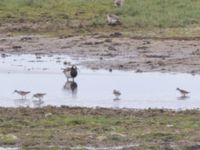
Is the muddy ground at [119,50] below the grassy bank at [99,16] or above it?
below

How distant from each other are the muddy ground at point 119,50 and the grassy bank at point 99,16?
1.56 metres

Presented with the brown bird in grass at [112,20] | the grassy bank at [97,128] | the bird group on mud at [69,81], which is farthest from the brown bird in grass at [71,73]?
the brown bird in grass at [112,20]

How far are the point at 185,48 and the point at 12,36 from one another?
6.49 meters

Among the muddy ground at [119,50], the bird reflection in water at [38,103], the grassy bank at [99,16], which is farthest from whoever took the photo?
the grassy bank at [99,16]

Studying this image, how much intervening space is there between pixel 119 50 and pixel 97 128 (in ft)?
42.8

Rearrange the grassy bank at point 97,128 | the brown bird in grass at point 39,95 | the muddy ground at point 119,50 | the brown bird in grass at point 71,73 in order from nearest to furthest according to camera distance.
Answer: the grassy bank at point 97,128, the brown bird in grass at point 39,95, the brown bird in grass at point 71,73, the muddy ground at point 119,50

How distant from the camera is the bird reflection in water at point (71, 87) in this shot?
19969mm

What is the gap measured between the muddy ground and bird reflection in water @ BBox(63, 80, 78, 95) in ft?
9.64

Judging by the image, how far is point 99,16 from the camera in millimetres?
34031

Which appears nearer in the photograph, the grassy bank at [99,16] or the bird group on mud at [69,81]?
the bird group on mud at [69,81]

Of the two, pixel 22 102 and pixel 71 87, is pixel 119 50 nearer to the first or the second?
pixel 71 87

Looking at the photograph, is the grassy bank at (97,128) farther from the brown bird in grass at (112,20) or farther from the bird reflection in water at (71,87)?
the brown bird in grass at (112,20)

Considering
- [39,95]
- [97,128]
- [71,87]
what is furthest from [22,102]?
[97,128]

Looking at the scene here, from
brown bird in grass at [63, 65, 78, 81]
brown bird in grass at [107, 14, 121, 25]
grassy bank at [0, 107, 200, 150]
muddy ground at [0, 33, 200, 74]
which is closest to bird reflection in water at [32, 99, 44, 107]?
grassy bank at [0, 107, 200, 150]
